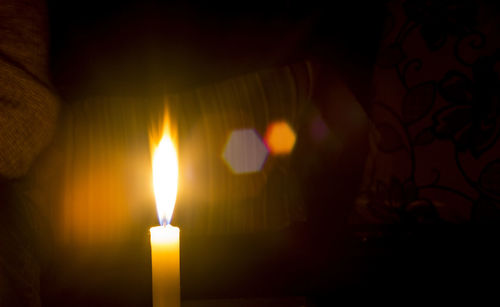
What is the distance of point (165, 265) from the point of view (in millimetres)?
284

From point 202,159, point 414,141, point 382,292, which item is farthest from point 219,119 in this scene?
point 414,141

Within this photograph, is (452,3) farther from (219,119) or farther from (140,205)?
(140,205)

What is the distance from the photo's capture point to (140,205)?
0.76m

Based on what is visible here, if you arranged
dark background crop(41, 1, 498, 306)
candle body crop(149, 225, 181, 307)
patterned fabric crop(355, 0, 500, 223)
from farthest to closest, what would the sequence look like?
patterned fabric crop(355, 0, 500, 223)
dark background crop(41, 1, 498, 306)
candle body crop(149, 225, 181, 307)

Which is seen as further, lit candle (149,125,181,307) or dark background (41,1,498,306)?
dark background (41,1,498,306)

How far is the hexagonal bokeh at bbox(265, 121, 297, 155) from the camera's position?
856 mm

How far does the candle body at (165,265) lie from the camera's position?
280 mm

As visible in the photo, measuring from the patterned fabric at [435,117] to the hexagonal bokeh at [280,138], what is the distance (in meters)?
0.49

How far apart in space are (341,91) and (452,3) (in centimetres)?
60

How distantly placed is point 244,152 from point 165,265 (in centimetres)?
54

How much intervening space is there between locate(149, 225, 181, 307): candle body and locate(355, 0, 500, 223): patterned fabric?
1.06 m

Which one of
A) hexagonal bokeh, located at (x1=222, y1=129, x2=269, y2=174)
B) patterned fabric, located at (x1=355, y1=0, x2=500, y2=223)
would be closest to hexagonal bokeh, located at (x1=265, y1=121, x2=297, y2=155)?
hexagonal bokeh, located at (x1=222, y1=129, x2=269, y2=174)

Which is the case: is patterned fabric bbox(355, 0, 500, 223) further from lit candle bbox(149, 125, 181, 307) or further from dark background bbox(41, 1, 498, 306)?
lit candle bbox(149, 125, 181, 307)

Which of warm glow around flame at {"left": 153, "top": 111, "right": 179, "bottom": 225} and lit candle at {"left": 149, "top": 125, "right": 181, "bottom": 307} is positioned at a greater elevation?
warm glow around flame at {"left": 153, "top": 111, "right": 179, "bottom": 225}
